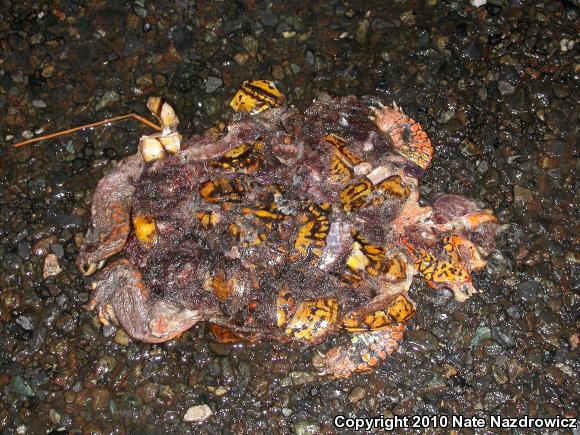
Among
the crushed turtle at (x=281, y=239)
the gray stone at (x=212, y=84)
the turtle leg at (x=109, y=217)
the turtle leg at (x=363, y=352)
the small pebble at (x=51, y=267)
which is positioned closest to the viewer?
the crushed turtle at (x=281, y=239)

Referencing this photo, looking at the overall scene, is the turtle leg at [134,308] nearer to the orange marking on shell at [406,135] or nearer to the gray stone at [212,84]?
the gray stone at [212,84]

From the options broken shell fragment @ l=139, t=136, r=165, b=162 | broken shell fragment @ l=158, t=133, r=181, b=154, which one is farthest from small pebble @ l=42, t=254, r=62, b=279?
broken shell fragment @ l=158, t=133, r=181, b=154

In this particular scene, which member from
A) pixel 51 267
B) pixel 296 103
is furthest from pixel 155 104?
pixel 51 267

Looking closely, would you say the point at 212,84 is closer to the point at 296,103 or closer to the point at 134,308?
the point at 296,103

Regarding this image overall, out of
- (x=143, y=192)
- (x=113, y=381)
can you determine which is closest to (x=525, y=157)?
(x=143, y=192)

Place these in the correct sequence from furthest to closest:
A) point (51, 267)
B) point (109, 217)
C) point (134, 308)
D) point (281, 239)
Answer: point (51, 267) < point (109, 217) < point (134, 308) < point (281, 239)

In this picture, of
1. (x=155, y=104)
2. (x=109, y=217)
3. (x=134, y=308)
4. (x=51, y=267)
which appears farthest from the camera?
(x=155, y=104)

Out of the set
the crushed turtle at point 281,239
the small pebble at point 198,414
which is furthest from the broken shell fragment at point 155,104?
the small pebble at point 198,414
